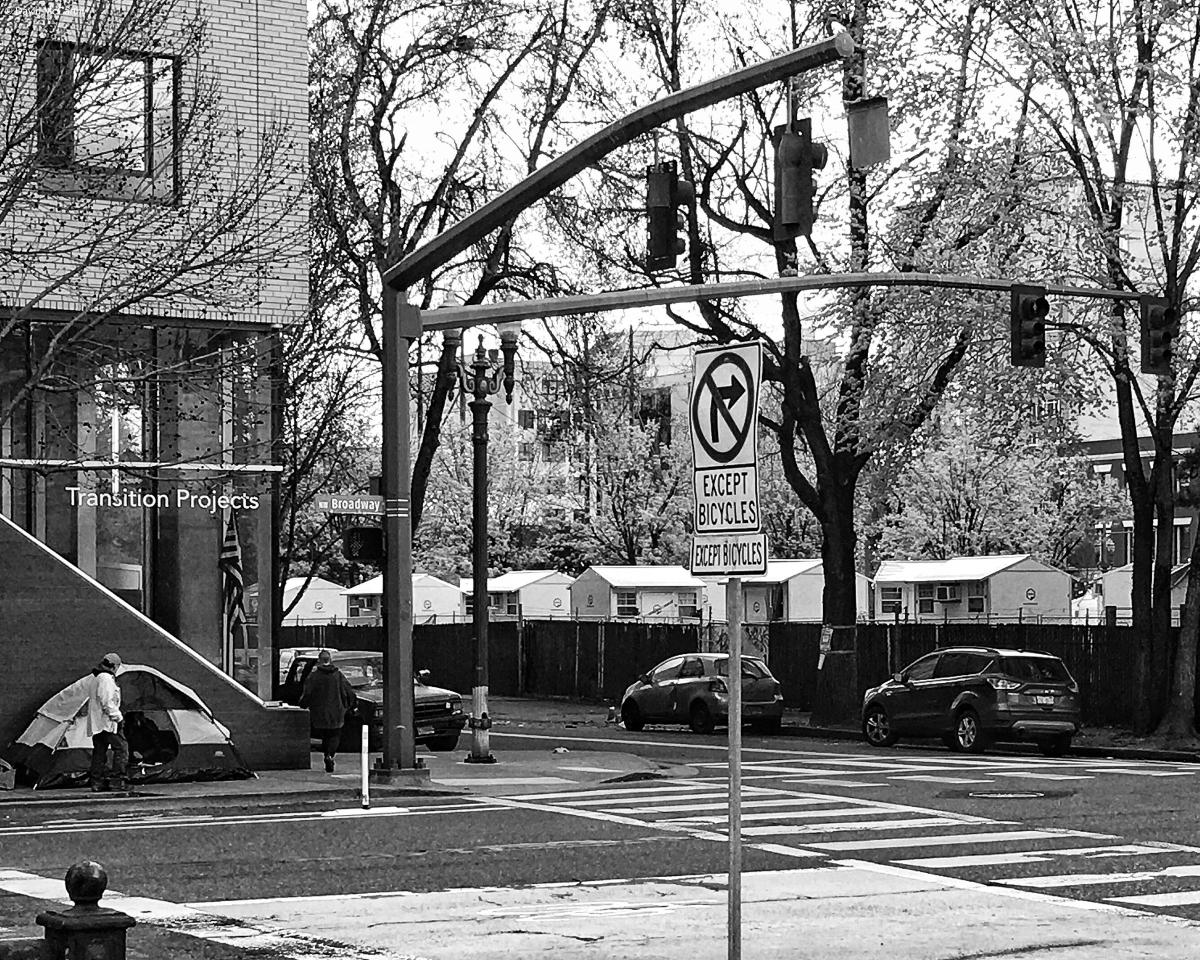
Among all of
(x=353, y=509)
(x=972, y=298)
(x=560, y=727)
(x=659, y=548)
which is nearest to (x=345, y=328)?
(x=560, y=727)

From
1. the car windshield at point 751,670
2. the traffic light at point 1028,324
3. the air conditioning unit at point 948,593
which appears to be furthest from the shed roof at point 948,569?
the traffic light at point 1028,324

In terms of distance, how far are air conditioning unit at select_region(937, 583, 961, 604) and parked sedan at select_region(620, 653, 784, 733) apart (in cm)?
1380

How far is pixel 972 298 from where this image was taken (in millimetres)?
32156

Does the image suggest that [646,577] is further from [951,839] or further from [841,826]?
[951,839]

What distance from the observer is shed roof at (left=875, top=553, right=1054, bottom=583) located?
49.5m

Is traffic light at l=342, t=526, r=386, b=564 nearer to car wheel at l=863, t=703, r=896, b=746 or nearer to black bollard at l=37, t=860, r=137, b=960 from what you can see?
car wheel at l=863, t=703, r=896, b=746

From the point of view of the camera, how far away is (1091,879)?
1427 cm

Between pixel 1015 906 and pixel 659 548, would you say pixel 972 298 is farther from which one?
pixel 659 548

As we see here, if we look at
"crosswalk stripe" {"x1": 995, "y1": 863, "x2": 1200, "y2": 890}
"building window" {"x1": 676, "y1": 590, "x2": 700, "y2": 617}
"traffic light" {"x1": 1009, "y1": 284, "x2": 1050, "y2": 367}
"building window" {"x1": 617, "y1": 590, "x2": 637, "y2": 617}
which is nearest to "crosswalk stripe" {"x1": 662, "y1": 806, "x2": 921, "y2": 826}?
"crosswalk stripe" {"x1": 995, "y1": 863, "x2": 1200, "y2": 890}

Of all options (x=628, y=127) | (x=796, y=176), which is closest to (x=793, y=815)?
(x=796, y=176)

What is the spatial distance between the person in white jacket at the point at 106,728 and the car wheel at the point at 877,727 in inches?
575

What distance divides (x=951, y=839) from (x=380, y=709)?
16.7m

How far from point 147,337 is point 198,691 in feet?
15.3

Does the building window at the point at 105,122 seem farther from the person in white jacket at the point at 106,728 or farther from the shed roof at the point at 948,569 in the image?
the shed roof at the point at 948,569
